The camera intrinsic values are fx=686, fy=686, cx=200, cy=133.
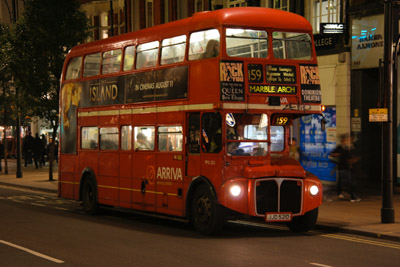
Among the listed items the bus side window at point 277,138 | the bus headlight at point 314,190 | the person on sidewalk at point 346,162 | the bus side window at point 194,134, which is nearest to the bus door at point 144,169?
the bus side window at point 194,134

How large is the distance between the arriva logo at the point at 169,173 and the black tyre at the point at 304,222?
8.09 feet

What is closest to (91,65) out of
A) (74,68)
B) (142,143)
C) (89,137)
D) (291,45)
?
(74,68)

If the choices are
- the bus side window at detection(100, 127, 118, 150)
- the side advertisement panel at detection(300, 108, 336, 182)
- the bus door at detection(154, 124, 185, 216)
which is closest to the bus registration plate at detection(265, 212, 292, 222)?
the bus door at detection(154, 124, 185, 216)

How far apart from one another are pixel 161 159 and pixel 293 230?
10.5ft

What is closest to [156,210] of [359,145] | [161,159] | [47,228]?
[161,159]

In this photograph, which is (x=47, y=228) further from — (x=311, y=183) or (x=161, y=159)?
(x=311, y=183)

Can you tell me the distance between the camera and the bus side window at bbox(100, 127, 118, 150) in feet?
54.5

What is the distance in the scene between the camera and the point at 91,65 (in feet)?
58.1

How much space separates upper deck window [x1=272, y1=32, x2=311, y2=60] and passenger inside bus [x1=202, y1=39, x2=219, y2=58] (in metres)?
1.20

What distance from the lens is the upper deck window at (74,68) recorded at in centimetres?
1834

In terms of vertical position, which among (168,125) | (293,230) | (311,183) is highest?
(168,125)

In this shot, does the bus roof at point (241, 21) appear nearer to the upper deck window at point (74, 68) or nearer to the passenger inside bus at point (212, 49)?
the passenger inside bus at point (212, 49)

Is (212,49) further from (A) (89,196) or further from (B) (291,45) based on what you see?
(A) (89,196)

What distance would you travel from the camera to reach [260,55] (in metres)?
13.2
